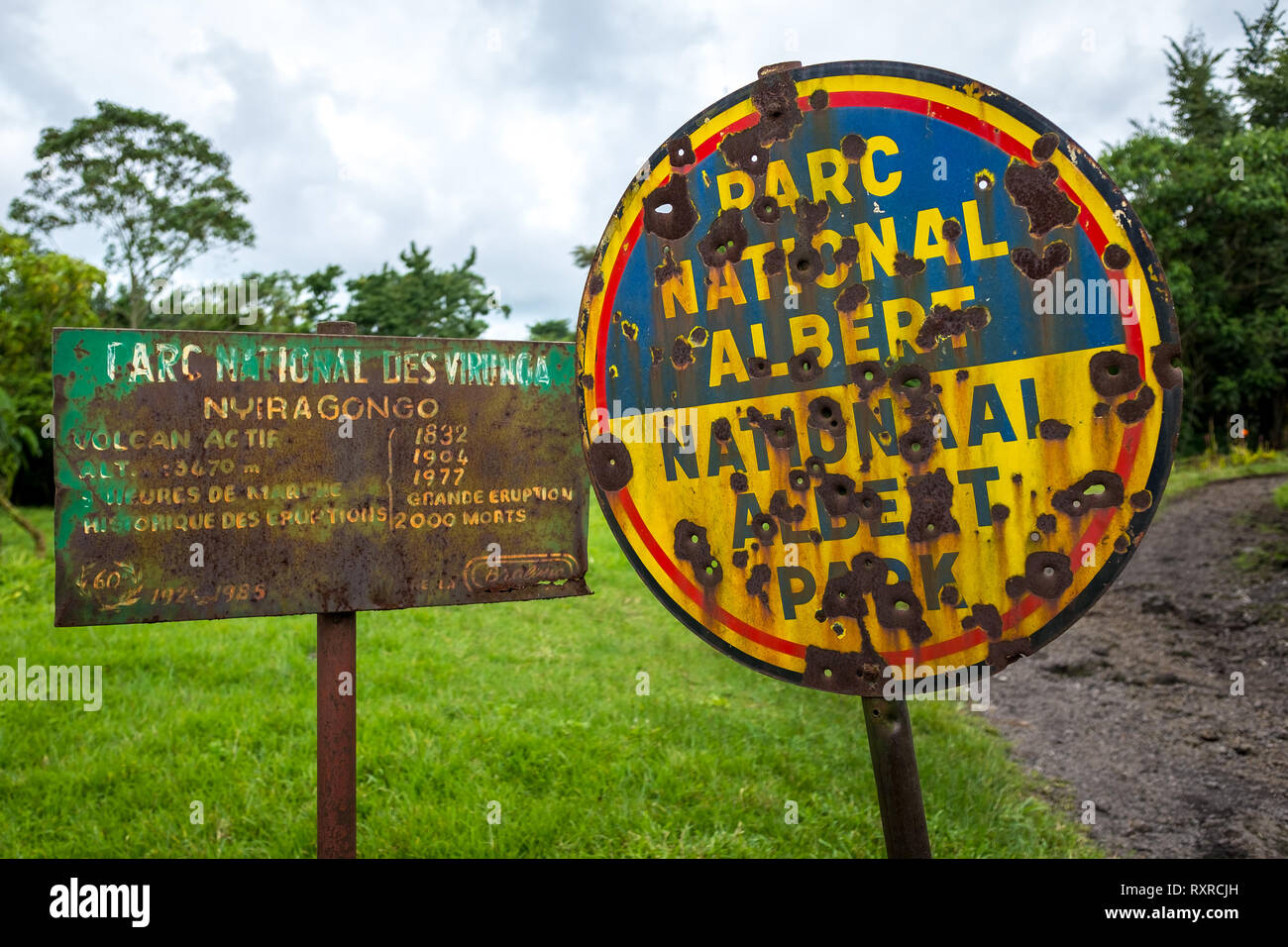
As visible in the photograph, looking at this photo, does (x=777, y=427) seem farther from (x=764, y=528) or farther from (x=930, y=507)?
(x=930, y=507)

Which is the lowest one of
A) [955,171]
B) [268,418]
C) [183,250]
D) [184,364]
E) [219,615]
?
[219,615]

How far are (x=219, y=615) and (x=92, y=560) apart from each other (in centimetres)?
32

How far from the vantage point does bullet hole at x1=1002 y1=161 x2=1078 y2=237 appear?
1441 millimetres

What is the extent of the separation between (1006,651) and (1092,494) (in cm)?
30

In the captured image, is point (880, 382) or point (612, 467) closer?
point (880, 382)

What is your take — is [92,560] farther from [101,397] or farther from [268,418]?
[268,418]

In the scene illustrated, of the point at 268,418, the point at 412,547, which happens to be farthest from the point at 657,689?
the point at 268,418

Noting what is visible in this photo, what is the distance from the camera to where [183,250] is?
63.8ft

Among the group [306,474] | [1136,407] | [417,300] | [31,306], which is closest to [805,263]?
[1136,407]

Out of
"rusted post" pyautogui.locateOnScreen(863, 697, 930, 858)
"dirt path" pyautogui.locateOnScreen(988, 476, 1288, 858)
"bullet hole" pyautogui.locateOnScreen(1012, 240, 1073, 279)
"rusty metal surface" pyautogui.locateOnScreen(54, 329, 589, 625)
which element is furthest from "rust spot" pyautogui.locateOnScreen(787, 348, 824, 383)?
"dirt path" pyautogui.locateOnScreen(988, 476, 1288, 858)

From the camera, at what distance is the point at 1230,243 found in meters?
15.7
